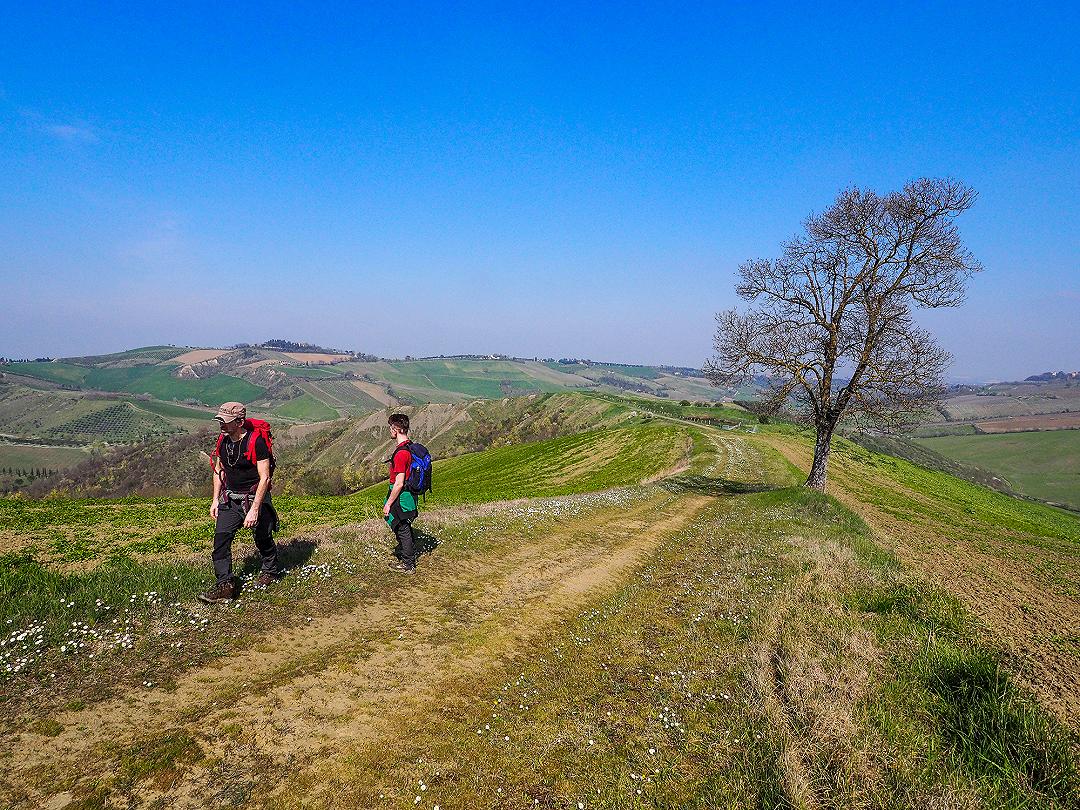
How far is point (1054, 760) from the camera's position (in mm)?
5926

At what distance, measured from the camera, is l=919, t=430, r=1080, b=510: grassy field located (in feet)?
417

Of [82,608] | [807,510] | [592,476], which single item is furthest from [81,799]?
[592,476]

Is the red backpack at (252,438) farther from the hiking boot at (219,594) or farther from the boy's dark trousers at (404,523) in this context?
the boy's dark trousers at (404,523)

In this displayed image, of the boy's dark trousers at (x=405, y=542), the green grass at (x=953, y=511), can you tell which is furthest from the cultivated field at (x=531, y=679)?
the green grass at (x=953, y=511)

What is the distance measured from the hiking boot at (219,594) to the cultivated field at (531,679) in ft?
1.14

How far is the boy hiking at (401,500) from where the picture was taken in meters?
11.7

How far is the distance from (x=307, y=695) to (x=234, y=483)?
496 centimetres

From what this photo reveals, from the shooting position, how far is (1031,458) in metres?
155

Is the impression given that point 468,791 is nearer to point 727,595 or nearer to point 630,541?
point 727,595

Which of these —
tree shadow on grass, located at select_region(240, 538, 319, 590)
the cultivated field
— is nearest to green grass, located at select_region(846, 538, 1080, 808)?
the cultivated field

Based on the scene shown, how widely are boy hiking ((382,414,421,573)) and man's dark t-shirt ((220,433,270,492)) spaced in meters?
2.81

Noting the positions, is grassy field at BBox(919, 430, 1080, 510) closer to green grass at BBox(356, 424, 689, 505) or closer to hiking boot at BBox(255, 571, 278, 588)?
green grass at BBox(356, 424, 689, 505)

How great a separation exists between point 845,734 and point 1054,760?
2.44 m

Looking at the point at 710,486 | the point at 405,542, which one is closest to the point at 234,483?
the point at 405,542
